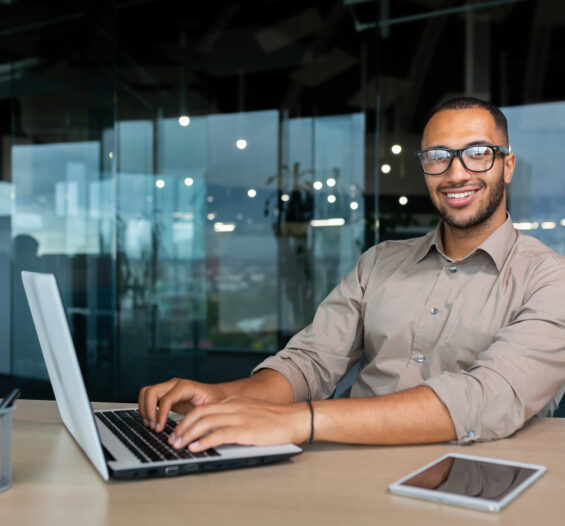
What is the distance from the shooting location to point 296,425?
1.10m

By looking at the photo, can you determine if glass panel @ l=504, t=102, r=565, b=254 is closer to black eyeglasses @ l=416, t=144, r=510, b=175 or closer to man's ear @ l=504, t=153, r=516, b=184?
man's ear @ l=504, t=153, r=516, b=184

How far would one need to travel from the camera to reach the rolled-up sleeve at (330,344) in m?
1.65

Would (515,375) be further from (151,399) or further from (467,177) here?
(151,399)

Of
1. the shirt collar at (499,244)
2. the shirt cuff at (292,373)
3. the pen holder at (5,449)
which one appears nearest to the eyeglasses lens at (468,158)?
the shirt collar at (499,244)

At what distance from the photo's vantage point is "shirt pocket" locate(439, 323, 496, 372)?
1552 mm

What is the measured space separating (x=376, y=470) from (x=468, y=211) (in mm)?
851

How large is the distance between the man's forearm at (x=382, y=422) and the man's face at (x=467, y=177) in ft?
2.09

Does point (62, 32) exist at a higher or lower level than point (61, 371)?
higher

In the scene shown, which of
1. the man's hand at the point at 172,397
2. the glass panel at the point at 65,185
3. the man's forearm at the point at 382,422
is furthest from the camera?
the glass panel at the point at 65,185

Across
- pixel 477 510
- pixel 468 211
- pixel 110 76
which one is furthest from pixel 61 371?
pixel 110 76

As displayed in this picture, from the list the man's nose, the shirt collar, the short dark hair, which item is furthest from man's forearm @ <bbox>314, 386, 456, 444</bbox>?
the short dark hair

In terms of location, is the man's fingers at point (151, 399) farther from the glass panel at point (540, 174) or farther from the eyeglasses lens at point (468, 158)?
the glass panel at point (540, 174)

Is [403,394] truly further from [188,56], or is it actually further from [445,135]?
[188,56]

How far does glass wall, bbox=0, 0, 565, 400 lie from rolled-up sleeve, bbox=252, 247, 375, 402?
250cm
